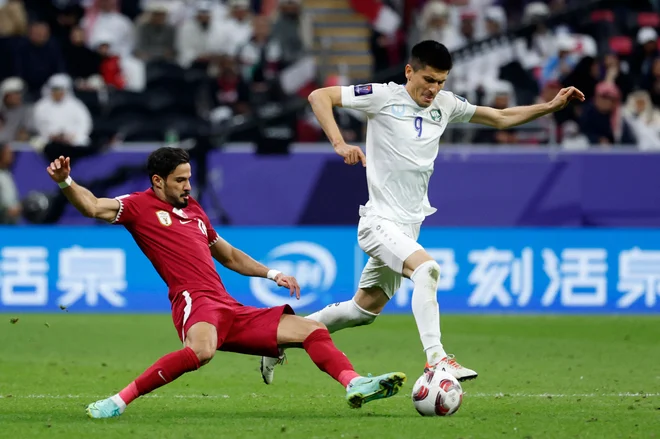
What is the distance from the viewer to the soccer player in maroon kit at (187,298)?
736 cm

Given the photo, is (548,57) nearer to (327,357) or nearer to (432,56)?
(432,56)

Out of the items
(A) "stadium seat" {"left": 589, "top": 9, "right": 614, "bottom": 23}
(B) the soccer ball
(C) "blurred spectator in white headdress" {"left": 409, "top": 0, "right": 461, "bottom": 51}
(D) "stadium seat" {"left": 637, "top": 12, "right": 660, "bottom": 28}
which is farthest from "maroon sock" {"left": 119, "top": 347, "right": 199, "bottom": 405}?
(D) "stadium seat" {"left": 637, "top": 12, "right": 660, "bottom": 28}

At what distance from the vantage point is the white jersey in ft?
28.1

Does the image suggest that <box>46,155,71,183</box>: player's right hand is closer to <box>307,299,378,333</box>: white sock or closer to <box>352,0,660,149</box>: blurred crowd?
<box>307,299,378,333</box>: white sock

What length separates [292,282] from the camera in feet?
25.7

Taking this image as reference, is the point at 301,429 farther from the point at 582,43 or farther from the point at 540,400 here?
the point at 582,43

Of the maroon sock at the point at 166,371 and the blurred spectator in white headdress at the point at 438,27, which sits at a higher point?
the blurred spectator in white headdress at the point at 438,27

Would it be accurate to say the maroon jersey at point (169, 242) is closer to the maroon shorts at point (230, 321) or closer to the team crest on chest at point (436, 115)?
the maroon shorts at point (230, 321)

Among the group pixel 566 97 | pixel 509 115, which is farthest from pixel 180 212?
pixel 566 97

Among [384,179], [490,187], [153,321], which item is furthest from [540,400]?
[490,187]

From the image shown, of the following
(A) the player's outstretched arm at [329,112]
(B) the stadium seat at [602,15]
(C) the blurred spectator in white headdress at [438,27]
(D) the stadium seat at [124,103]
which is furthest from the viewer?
(B) the stadium seat at [602,15]

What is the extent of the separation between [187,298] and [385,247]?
56.0 inches

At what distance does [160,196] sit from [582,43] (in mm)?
13798

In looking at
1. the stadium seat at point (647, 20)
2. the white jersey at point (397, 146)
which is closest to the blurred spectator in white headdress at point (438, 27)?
the stadium seat at point (647, 20)
